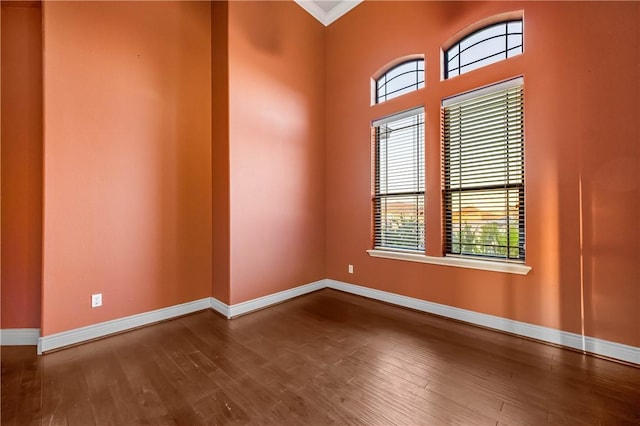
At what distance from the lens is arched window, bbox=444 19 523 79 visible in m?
2.67

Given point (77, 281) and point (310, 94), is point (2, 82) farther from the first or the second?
point (310, 94)

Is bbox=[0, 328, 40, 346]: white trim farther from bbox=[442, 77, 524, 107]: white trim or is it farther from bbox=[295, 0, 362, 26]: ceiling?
bbox=[295, 0, 362, 26]: ceiling

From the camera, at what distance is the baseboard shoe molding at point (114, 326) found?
2338 millimetres

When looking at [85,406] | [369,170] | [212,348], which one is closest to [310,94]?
[369,170]

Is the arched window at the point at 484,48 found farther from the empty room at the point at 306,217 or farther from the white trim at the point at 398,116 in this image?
the white trim at the point at 398,116

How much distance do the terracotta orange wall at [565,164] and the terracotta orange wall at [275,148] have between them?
57.0 inches

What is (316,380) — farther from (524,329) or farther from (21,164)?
(21,164)

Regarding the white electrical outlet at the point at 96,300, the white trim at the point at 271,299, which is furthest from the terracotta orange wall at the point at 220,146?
the white electrical outlet at the point at 96,300

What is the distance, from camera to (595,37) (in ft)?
7.20

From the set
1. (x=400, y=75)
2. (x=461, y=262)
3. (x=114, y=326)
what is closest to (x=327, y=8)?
(x=400, y=75)

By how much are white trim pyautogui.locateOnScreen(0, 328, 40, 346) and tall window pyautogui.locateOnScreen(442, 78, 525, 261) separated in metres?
4.21

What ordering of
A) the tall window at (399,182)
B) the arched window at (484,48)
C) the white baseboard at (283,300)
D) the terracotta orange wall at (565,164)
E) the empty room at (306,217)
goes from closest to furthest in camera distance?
the empty room at (306,217), the terracotta orange wall at (565,164), the white baseboard at (283,300), the arched window at (484,48), the tall window at (399,182)

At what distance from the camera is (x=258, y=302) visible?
3.33 m

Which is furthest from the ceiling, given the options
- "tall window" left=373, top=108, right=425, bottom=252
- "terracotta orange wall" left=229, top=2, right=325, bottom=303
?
"tall window" left=373, top=108, right=425, bottom=252
